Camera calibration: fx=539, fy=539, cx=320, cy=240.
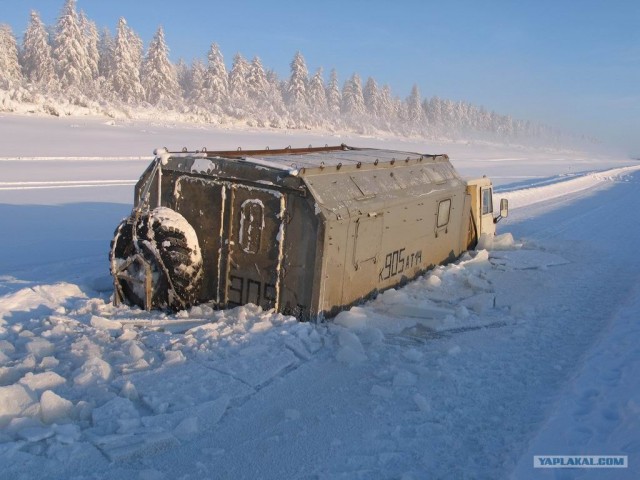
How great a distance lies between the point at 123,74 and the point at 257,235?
53628 millimetres

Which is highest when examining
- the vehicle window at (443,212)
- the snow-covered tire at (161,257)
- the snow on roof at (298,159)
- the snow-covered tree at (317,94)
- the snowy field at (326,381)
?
the snow-covered tree at (317,94)

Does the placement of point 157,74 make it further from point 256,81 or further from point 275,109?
point 256,81

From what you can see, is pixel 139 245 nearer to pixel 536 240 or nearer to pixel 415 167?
pixel 415 167

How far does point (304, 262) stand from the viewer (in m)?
6.18

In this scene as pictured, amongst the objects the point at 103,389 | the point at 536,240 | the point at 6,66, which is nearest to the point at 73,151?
the point at 536,240

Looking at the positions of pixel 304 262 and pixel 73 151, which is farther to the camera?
pixel 73 151

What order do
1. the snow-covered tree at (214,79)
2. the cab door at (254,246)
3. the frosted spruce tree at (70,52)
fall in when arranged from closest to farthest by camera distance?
1. the cab door at (254,246)
2. the frosted spruce tree at (70,52)
3. the snow-covered tree at (214,79)

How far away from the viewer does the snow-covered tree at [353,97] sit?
8744 centimetres

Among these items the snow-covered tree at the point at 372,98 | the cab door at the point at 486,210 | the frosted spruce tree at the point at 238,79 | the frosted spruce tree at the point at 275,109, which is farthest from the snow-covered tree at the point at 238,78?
the cab door at the point at 486,210

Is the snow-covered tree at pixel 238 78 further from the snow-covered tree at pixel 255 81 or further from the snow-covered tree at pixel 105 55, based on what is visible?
the snow-covered tree at pixel 105 55

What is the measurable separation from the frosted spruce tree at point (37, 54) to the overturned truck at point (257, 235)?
52641 mm

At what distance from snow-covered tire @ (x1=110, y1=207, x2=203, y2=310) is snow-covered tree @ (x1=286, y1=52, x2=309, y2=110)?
232 feet

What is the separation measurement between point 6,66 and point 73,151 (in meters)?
36.1

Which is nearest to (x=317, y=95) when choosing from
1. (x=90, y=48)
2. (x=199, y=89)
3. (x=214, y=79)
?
(x=214, y=79)
